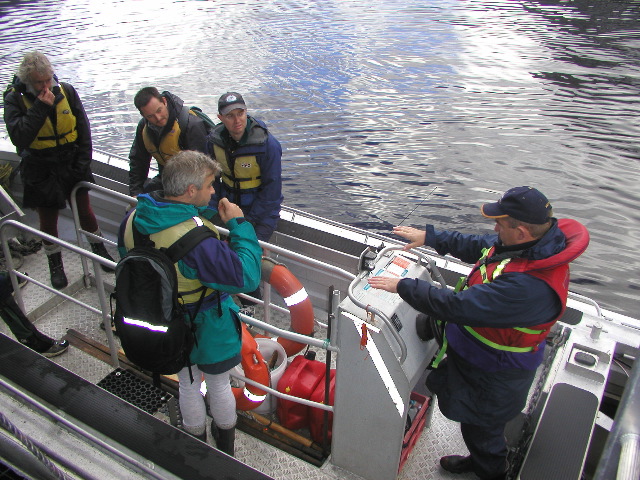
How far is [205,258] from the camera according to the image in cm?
197

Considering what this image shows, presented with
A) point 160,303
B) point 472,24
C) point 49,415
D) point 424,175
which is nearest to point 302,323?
point 160,303

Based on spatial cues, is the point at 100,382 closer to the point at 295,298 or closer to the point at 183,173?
the point at 295,298

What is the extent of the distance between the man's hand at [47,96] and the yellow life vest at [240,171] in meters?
1.08

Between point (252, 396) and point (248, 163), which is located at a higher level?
point (248, 163)

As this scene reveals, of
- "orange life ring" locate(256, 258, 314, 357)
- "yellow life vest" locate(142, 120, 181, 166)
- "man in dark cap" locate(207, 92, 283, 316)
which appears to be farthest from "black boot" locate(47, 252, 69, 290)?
"orange life ring" locate(256, 258, 314, 357)

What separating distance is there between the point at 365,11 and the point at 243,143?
57.7 ft

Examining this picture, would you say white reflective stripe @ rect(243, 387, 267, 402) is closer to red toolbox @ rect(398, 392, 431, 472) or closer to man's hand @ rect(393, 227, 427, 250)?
red toolbox @ rect(398, 392, 431, 472)

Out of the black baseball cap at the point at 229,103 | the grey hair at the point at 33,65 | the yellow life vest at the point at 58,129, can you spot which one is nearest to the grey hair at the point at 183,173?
the black baseball cap at the point at 229,103

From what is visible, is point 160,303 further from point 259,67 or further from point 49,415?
point 259,67

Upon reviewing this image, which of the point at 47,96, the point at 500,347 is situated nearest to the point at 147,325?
the point at 500,347

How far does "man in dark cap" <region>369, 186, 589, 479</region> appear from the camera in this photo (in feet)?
6.49

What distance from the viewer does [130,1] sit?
21703mm

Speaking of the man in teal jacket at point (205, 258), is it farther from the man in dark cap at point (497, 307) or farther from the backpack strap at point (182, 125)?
the backpack strap at point (182, 125)

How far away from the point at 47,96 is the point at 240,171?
4.32ft
